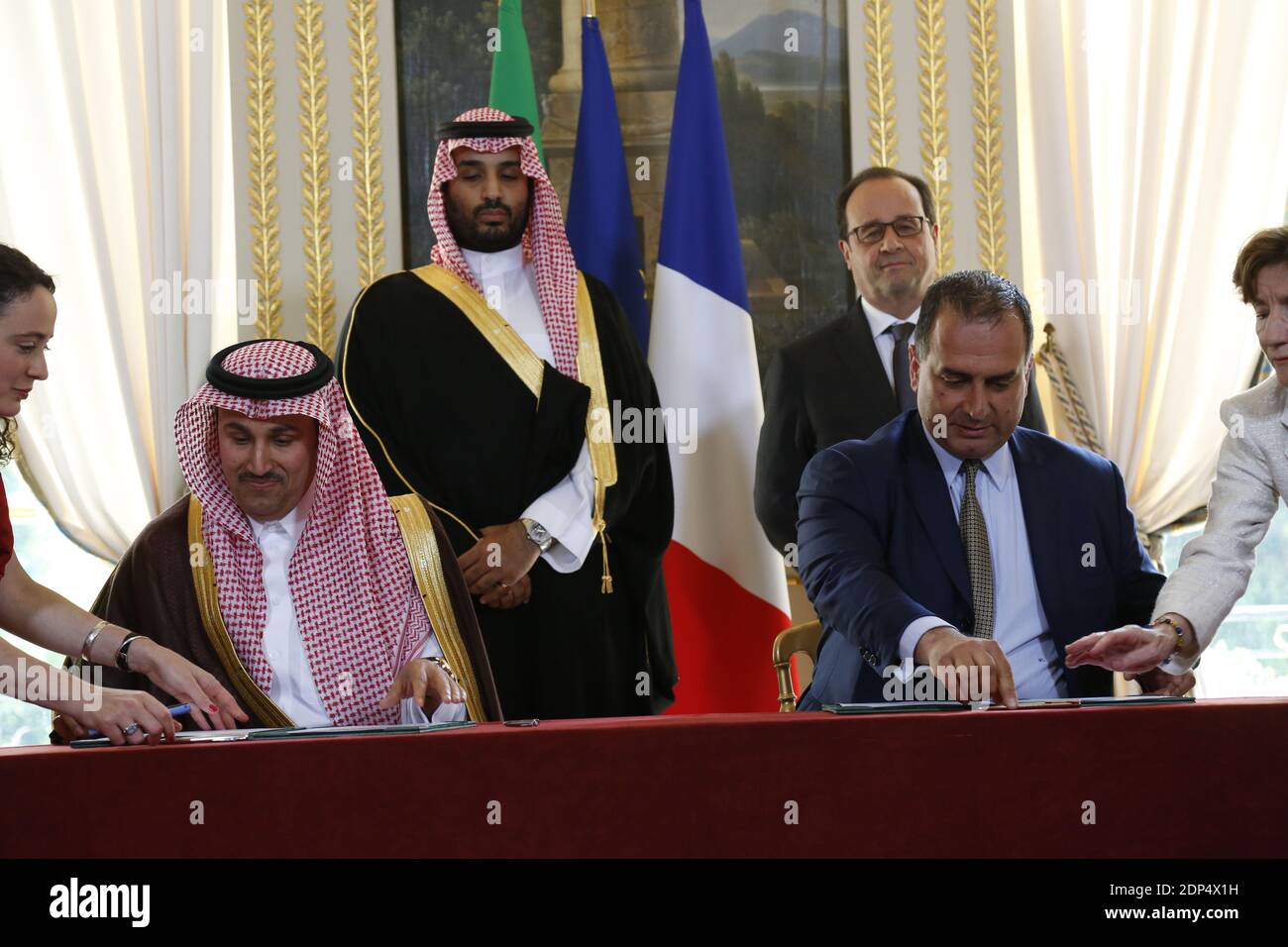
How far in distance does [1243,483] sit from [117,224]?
13.8 ft

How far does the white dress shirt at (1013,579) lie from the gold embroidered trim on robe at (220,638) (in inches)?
58.1

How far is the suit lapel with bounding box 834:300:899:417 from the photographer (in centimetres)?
428

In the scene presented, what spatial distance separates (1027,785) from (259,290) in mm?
4312

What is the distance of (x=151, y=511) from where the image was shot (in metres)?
5.43

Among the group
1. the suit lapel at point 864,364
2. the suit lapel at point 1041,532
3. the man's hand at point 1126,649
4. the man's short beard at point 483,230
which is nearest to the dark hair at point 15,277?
the man's short beard at point 483,230

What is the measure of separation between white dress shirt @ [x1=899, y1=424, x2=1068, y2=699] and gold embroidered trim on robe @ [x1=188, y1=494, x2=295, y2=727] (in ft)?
4.84

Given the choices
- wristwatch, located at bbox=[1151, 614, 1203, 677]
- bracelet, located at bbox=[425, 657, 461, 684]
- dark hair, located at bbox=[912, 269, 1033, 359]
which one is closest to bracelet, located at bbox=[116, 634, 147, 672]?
bracelet, located at bbox=[425, 657, 461, 684]

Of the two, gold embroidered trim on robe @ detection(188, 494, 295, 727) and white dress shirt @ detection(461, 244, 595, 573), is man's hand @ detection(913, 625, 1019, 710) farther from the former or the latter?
white dress shirt @ detection(461, 244, 595, 573)

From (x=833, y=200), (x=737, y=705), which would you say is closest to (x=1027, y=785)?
(x=737, y=705)

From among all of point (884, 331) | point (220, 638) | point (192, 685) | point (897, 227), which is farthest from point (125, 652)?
point (897, 227)

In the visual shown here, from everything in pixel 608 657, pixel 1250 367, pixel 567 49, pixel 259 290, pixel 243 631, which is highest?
pixel 567 49
